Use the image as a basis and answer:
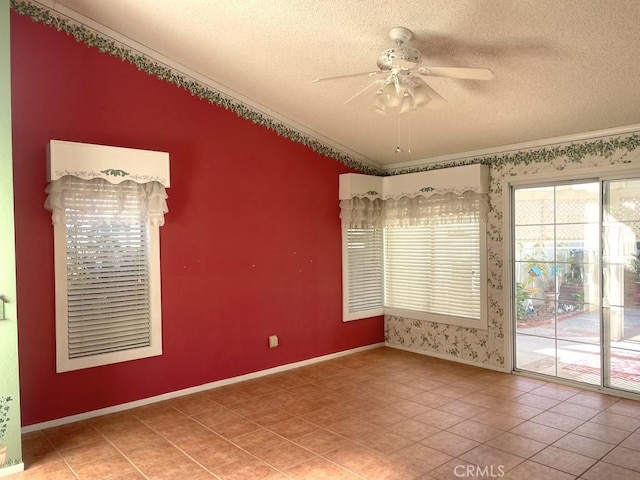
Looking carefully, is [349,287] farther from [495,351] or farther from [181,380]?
[181,380]

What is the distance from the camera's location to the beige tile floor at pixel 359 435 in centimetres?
301

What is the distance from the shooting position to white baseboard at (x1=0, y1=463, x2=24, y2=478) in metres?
2.98

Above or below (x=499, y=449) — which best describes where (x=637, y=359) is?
above

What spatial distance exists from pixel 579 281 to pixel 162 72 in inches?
172

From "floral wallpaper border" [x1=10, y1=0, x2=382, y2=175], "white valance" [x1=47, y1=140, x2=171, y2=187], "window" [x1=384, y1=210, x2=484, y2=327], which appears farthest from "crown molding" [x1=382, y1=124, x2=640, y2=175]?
"white valance" [x1=47, y1=140, x2=171, y2=187]

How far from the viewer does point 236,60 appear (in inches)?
163

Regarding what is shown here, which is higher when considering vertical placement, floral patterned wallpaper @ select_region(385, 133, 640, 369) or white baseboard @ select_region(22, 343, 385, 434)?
floral patterned wallpaper @ select_region(385, 133, 640, 369)

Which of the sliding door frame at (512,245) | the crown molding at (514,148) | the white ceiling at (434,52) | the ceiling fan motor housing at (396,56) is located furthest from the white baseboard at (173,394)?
the ceiling fan motor housing at (396,56)

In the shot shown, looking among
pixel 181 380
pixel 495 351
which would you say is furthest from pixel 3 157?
pixel 495 351


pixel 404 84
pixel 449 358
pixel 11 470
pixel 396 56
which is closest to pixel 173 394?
pixel 11 470

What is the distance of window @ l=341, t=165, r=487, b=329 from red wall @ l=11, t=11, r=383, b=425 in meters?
0.26

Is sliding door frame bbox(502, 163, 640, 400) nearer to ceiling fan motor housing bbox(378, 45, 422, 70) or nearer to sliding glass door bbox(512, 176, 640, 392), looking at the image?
sliding glass door bbox(512, 176, 640, 392)

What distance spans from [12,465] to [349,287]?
379 cm

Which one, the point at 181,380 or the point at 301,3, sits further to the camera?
the point at 181,380
